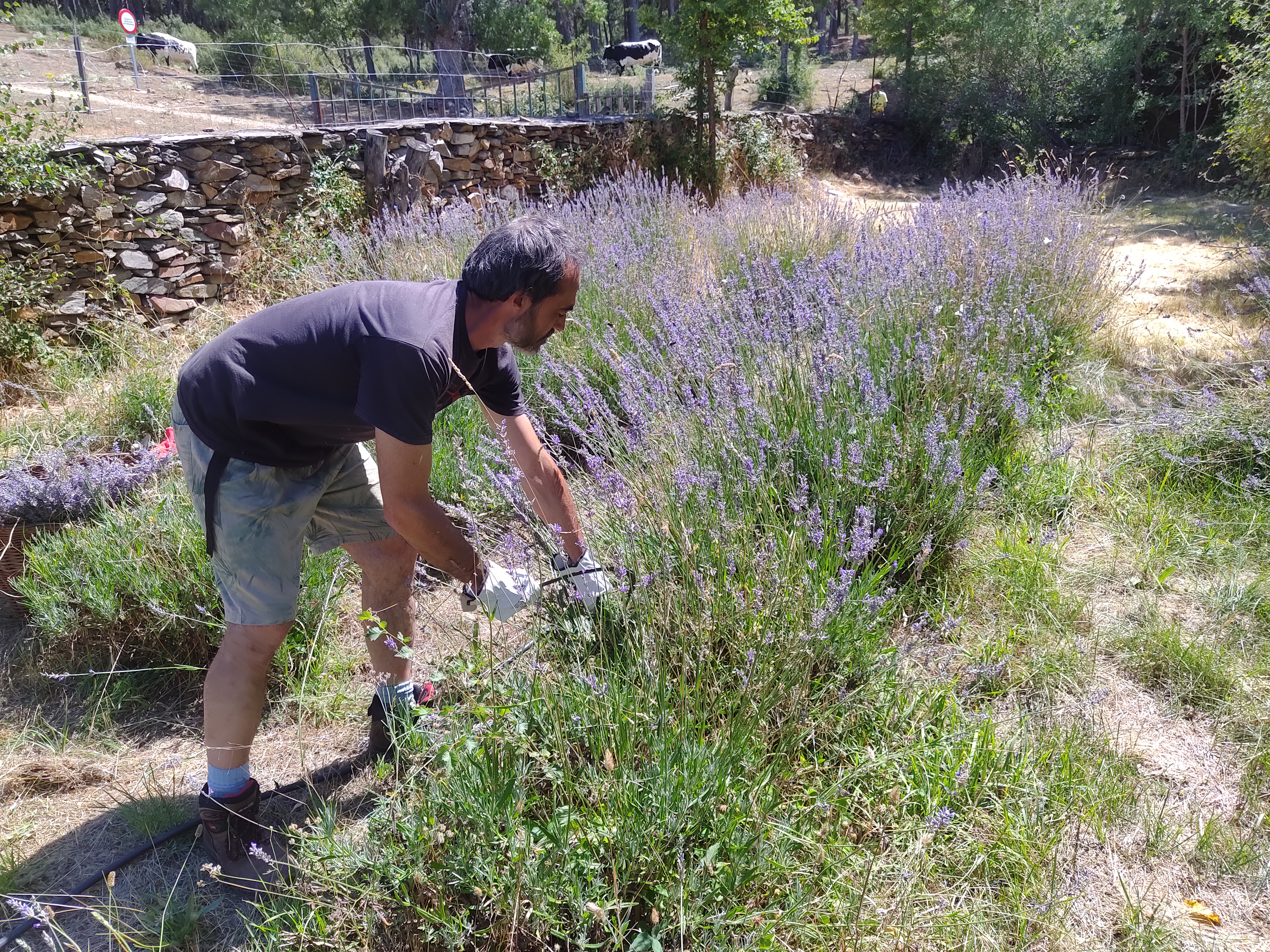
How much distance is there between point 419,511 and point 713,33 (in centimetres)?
1031

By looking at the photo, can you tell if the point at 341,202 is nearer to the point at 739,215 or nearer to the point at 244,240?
the point at 244,240

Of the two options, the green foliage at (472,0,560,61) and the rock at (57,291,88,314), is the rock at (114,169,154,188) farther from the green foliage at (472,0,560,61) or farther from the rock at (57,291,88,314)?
the green foliage at (472,0,560,61)

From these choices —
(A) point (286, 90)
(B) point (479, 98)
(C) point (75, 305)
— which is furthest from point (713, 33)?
(C) point (75, 305)

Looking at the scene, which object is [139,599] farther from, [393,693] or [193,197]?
[193,197]

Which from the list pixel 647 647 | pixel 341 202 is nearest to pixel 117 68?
pixel 341 202

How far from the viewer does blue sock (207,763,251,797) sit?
1.97 m

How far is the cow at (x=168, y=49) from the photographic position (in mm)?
17469

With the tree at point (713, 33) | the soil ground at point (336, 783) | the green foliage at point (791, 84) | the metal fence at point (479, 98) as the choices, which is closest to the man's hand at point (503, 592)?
the soil ground at point (336, 783)

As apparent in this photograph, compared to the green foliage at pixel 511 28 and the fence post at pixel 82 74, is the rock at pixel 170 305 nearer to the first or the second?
the fence post at pixel 82 74

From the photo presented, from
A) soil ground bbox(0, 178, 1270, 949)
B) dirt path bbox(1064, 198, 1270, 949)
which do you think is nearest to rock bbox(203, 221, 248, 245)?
soil ground bbox(0, 178, 1270, 949)

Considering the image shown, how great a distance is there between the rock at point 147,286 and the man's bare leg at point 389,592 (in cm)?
518

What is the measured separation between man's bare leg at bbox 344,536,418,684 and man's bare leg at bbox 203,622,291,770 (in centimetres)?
34

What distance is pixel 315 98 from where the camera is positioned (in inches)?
323

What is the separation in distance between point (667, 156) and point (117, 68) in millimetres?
13571
